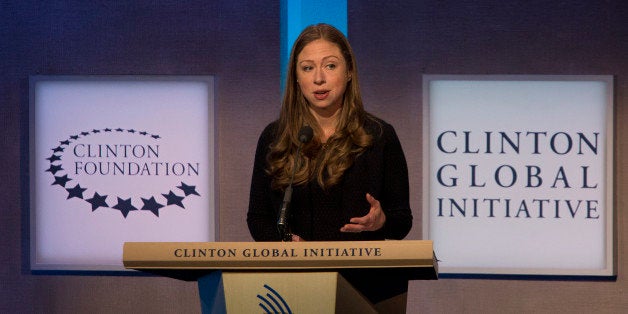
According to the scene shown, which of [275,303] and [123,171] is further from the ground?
[123,171]

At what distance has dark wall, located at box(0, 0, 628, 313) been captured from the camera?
168 inches

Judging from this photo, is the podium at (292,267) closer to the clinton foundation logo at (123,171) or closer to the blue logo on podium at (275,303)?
the blue logo on podium at (275,303)

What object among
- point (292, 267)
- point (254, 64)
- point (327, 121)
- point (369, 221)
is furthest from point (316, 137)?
point (254, 64)

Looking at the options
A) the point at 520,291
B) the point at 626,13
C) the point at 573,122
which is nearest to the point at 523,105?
the point at 573,122

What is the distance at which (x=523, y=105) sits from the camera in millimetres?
4273

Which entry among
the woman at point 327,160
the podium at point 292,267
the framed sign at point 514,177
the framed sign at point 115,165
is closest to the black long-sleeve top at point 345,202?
the woman at point 327,160

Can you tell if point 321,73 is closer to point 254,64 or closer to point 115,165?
point 254,64

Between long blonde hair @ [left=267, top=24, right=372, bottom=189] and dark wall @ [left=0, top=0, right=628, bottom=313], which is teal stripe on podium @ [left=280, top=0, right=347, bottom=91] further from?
long blonde hair @ [left=267, top=24, right=372, bottom=189]

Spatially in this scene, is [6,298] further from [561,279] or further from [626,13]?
[626,13]

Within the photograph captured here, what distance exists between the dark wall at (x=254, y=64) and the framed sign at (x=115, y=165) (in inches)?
3.4

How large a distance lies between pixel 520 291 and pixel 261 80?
1.78 metres

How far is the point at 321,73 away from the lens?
7.13 ft

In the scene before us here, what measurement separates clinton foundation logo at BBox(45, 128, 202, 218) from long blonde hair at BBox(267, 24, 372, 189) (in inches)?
88.4

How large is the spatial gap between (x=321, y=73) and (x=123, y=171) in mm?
2538
